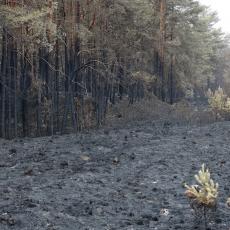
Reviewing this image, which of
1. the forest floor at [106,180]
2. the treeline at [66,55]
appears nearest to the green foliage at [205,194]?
the forest floor at [106,180]

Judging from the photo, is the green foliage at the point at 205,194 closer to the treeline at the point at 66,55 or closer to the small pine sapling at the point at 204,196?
the small pine sapling at the point at 204,196

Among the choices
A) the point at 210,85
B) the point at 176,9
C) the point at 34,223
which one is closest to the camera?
the point at 34,223

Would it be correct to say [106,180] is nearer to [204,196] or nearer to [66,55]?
[204,196]

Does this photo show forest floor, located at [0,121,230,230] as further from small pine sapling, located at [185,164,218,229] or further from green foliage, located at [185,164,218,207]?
green foliage, located at [185,164,218,207]

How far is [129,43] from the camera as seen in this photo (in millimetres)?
30422

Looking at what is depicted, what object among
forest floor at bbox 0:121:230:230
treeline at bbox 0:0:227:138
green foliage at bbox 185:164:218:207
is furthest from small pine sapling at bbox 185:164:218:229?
treeline at bbox 0:0:227:138

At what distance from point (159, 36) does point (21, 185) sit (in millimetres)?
27580

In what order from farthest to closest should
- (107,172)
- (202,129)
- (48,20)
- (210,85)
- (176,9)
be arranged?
1. (210,85)
2. (176,9)
3. (202,129)
4. (48,20)
5. (107,172)

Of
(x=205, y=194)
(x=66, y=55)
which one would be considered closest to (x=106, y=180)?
(x=205, y=194)

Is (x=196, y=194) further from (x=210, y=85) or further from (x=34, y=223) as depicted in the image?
(x=210, y=85)

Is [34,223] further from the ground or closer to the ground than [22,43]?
→ closer to the ground

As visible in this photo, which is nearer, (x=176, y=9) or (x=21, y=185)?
(x=21, y=185)

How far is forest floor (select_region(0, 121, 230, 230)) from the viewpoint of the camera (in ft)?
27.3

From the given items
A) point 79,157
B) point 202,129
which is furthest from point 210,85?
point 79,157
